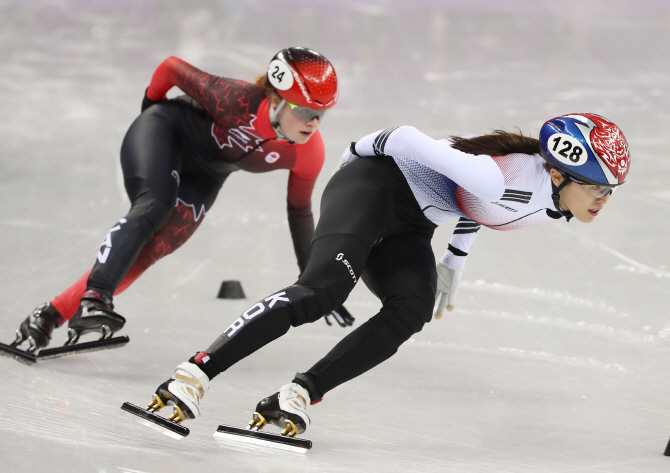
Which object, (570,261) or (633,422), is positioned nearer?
(633,422)

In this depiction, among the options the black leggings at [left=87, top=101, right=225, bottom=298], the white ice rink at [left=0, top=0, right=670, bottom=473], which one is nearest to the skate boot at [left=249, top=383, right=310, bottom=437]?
the white ice rink at [left=0, top=0, right=670, bottom=473]

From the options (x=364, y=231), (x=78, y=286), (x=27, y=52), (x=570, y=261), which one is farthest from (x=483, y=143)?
(x=27, y=52)

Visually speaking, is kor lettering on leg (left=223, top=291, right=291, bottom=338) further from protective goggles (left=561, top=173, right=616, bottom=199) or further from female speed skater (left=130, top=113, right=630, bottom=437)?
protective goggles (left=561, top=173, right=616, bottom=199)

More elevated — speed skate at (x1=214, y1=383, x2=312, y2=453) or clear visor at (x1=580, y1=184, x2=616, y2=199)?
clear visor at (x1=580, y1=184, x2=616, y2=199)

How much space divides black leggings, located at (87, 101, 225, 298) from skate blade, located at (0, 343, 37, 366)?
42 centimetres

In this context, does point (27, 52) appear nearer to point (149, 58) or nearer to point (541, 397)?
point (149, 58)

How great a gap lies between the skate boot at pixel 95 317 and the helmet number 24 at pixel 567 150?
1729 mm

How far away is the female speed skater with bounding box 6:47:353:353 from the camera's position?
10.8ft

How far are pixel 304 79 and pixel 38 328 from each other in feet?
5.17

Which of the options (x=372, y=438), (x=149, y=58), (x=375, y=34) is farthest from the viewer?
(x=375, y=34)

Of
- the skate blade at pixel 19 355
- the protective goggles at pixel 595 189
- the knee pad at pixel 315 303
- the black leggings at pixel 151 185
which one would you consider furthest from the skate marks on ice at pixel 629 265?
the skate blade at pixel 19 355

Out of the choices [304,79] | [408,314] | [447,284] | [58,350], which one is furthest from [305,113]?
[58,350]

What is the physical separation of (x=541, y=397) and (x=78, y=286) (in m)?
2.06

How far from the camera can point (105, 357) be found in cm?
356
